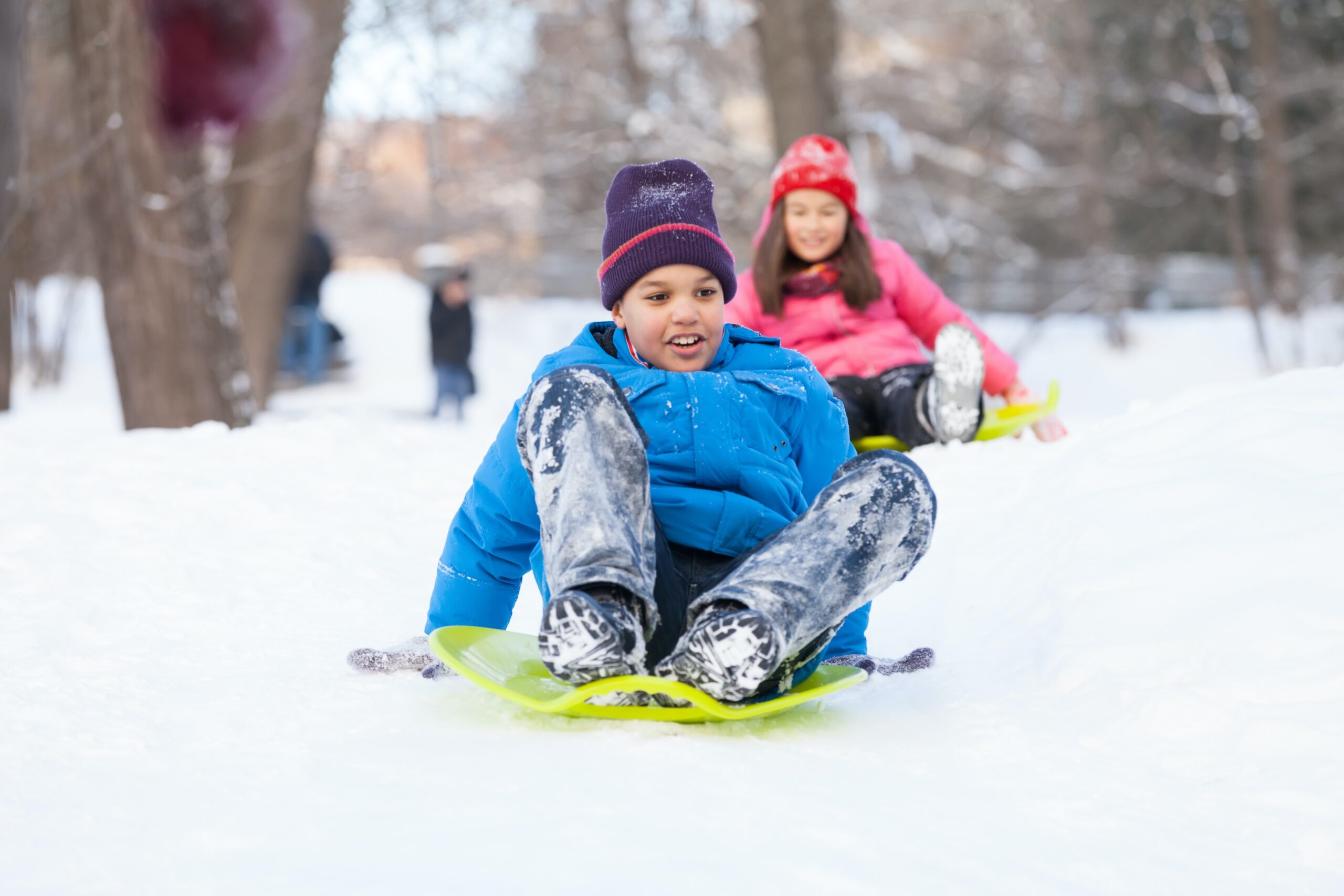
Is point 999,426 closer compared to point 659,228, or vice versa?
point 659,228

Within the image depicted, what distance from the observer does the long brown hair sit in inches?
170

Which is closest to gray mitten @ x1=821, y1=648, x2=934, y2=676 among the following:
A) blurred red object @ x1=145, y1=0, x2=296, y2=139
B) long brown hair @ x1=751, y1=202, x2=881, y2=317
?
long brown hair @ x1=751, y1=202, x2=881, y2=317

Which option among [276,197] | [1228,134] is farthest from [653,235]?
[1228,134]

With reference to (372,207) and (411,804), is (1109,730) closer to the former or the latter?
(411,804)

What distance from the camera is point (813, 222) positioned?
430 cm

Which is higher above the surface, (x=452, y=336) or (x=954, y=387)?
(x=452, y=336)

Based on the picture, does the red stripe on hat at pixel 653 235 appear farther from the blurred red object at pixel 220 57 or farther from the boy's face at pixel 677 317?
the blurred red object at pixel 220 57

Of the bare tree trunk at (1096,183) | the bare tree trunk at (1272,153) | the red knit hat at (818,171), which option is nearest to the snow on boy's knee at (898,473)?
the red knit hat at (818,171)

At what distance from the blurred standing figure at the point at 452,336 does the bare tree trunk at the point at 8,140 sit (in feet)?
9.18

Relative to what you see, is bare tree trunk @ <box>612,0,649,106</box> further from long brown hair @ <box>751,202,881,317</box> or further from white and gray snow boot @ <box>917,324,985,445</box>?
white and gray snow boot @ <box>917,324,985,445</box>

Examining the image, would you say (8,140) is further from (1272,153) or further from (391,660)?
(1272,153)

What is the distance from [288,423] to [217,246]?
148cm

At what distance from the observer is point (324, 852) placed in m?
1.32

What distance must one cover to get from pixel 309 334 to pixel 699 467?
1004cm
